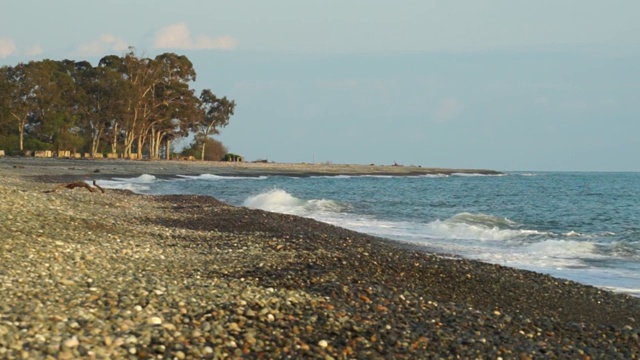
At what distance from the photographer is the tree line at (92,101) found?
7925 centimetres

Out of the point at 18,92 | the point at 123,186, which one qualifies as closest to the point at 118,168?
the point at 123,186

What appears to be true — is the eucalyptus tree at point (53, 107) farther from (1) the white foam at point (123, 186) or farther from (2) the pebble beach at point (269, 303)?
(2) the pebble beach at point (269, 303)

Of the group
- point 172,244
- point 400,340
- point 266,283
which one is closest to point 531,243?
point 172,244

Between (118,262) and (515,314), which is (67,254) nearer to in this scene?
(118,262)

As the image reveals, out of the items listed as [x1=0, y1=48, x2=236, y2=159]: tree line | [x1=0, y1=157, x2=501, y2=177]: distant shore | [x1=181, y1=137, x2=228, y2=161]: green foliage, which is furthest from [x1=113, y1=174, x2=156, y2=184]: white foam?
[x1=181, y1=137, x2=228, y2=161]: green foliage

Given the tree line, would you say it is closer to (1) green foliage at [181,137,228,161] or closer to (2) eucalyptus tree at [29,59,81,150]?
(2) eucalyptus tree at [29,59,81,150]

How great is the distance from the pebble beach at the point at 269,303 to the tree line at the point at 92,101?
6828 cm

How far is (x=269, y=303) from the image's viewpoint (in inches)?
322

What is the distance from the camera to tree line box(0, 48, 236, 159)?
7925cm

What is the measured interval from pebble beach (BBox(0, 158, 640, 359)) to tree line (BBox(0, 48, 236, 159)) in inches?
2688

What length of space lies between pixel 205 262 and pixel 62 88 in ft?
251

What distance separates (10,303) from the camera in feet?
23.9

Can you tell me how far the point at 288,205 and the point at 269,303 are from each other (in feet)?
91.5

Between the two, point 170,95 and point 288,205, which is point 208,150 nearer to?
point 170,95
